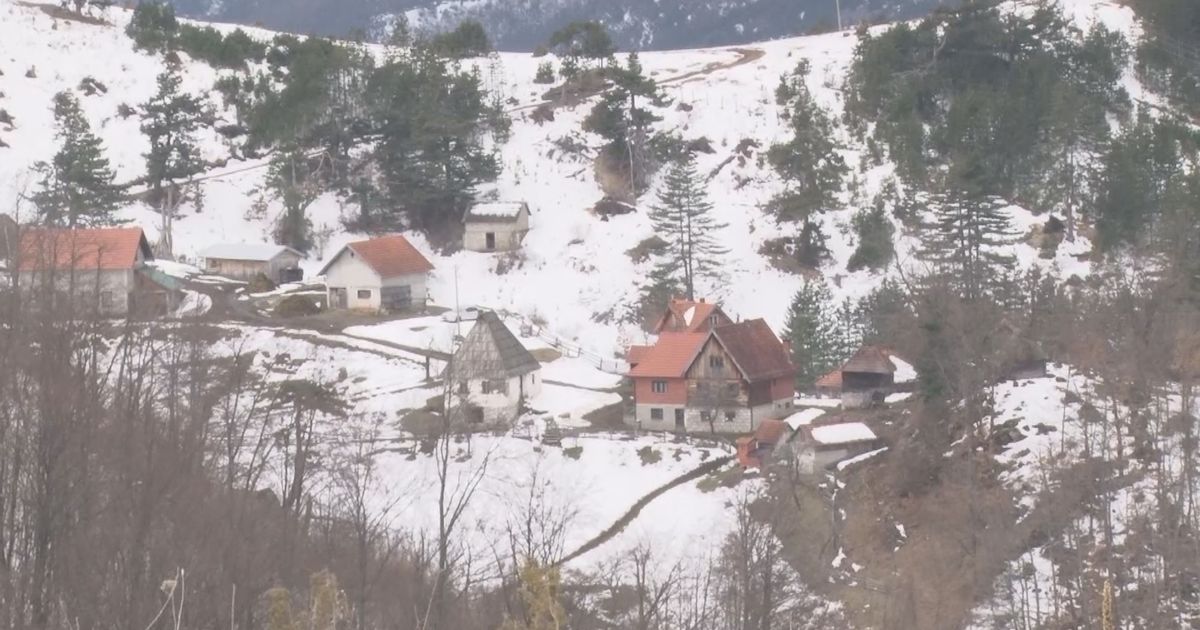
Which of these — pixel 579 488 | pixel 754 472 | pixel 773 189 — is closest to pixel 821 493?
pixel 754 472

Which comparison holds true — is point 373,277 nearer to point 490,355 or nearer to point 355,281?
point 355,281

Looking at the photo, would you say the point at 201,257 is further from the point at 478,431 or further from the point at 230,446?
the point at 230,446

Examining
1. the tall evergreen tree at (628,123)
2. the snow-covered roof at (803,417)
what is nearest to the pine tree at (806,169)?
the tall evergreen tree at (628,123)

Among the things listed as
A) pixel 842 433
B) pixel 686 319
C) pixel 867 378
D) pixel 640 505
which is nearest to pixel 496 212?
pixel 686 319

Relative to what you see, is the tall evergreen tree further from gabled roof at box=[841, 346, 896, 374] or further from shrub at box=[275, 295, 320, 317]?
gabled roof at box=[841, 346, 896, 374]

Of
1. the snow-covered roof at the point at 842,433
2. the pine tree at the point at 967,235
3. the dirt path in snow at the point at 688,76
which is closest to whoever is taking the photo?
the snow-covered roof at the point at 842,433

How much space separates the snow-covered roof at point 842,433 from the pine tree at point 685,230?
10524 millimetres

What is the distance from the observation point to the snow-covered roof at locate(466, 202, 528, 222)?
1828 inches

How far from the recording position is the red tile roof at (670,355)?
34844 millimetres

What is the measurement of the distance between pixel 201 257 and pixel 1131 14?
3187 cm

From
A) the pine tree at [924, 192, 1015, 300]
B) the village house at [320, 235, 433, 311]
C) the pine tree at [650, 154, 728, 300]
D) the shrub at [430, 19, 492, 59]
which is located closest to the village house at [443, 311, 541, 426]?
the village house at [320, 235, 433, 311]

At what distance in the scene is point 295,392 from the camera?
3309 centimetres

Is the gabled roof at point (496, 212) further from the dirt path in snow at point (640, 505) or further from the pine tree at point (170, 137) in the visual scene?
the dirt path in snow at point (640, 505)

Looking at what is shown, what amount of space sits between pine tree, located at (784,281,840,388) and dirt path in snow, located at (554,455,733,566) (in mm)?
5410
